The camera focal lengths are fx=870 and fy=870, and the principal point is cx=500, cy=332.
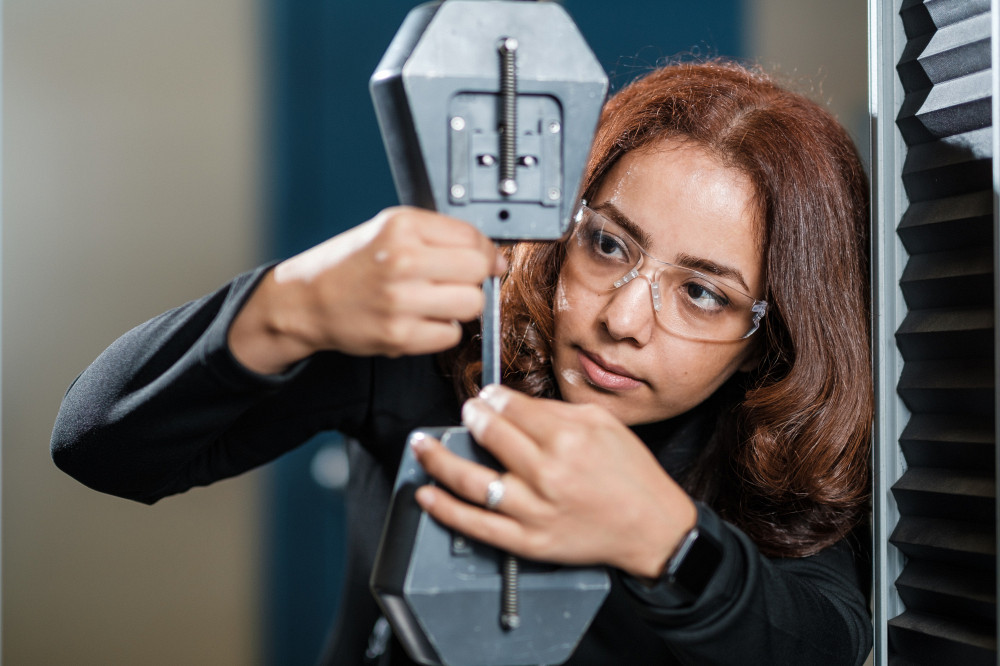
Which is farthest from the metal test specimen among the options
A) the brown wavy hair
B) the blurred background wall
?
the blurred background wall

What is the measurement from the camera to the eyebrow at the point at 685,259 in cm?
102

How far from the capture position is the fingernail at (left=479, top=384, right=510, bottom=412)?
0.64 metres

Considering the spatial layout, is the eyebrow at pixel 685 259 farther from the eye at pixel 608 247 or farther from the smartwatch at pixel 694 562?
the smartwatch at pixel 694 562

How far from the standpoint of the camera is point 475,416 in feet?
2.10

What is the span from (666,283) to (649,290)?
0.03 metres

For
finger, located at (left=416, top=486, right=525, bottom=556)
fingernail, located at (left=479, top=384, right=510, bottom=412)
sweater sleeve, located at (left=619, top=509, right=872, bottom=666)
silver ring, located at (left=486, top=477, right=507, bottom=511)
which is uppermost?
fingernail, located at (left=479, top=384, right=510, bottom=412)

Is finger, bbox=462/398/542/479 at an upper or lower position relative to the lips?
upper

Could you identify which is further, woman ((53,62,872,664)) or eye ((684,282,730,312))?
eye ((684,282,730,312))

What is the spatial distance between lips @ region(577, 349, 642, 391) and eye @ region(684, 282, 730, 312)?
4.8 inches

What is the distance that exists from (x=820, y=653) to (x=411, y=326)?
580mm

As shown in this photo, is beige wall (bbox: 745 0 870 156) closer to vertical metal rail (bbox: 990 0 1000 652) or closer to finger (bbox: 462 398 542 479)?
vertical metal rail (bbox: 990 0 1000 652)

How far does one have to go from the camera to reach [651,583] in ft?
2.31

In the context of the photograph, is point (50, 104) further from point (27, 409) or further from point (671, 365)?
point (671, 365)

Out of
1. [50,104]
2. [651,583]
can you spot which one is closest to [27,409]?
[50,104]
